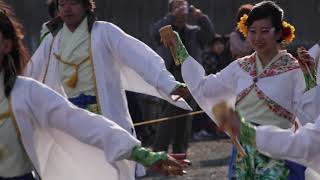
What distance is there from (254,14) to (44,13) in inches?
289

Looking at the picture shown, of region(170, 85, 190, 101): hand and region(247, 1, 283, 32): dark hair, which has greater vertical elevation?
region(247, 1, 283, 32): dark hair

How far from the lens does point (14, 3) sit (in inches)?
524

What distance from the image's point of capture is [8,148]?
491cm

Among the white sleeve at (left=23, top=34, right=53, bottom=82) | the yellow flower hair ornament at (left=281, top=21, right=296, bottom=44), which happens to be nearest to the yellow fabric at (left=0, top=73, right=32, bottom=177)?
the yellow flower hair ornament at (left=281, top=21, right=296, bottom=44)

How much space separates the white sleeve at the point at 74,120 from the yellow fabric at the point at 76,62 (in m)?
2.28

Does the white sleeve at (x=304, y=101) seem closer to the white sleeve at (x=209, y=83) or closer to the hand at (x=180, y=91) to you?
the white sleeve at (x=209, y=83)

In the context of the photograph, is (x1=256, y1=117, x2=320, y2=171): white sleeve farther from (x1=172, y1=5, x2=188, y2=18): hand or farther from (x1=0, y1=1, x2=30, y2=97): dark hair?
(x1=172, y1=5, x2=188, y2=18): hand

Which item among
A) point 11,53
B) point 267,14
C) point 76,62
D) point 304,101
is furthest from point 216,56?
point 11,53

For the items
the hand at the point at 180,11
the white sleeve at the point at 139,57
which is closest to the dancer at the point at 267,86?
the white sleeve at the point at 139,57

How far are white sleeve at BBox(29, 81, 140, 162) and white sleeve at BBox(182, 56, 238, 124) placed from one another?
5.08ft

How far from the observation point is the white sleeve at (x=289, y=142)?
445 cm

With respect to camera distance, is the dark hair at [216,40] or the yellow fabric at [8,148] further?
the dark hair at [216,40]

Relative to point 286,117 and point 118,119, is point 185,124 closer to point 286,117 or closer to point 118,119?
point 118,119

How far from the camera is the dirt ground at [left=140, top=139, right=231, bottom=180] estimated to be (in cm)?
1003
